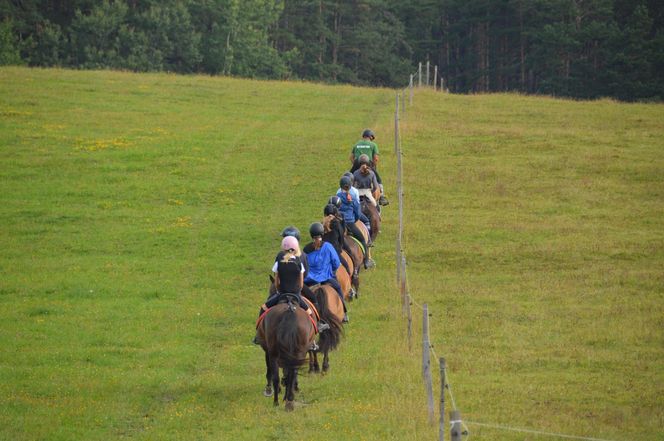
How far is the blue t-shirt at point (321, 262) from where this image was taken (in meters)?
20.8

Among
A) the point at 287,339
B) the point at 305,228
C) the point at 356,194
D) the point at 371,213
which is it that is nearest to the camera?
the point at 287,339

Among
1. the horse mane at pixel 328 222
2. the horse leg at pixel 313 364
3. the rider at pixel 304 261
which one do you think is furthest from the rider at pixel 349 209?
the rider at pixel 304 261

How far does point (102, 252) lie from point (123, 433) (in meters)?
16.3

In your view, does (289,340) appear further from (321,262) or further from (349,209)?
(349,209)

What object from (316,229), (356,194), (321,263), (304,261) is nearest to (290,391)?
(304,261)

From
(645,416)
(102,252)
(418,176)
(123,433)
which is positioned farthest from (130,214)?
(645,416)

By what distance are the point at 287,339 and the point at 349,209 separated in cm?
980

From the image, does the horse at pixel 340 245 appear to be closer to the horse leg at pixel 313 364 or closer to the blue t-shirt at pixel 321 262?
the blue t-shirt at pixel 321 262

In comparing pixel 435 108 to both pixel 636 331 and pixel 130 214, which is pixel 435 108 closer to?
pixel 130 214

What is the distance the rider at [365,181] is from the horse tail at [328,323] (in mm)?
10126

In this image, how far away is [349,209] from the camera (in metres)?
27.1

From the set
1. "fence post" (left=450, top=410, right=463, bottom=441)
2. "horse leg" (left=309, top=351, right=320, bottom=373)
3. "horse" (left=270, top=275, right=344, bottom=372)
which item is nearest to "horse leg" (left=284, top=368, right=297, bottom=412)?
"horse" (left=270, top=275, right=344, bottom=372)

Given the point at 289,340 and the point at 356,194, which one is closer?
the point at 289,340

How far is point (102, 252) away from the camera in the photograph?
32.8 m
